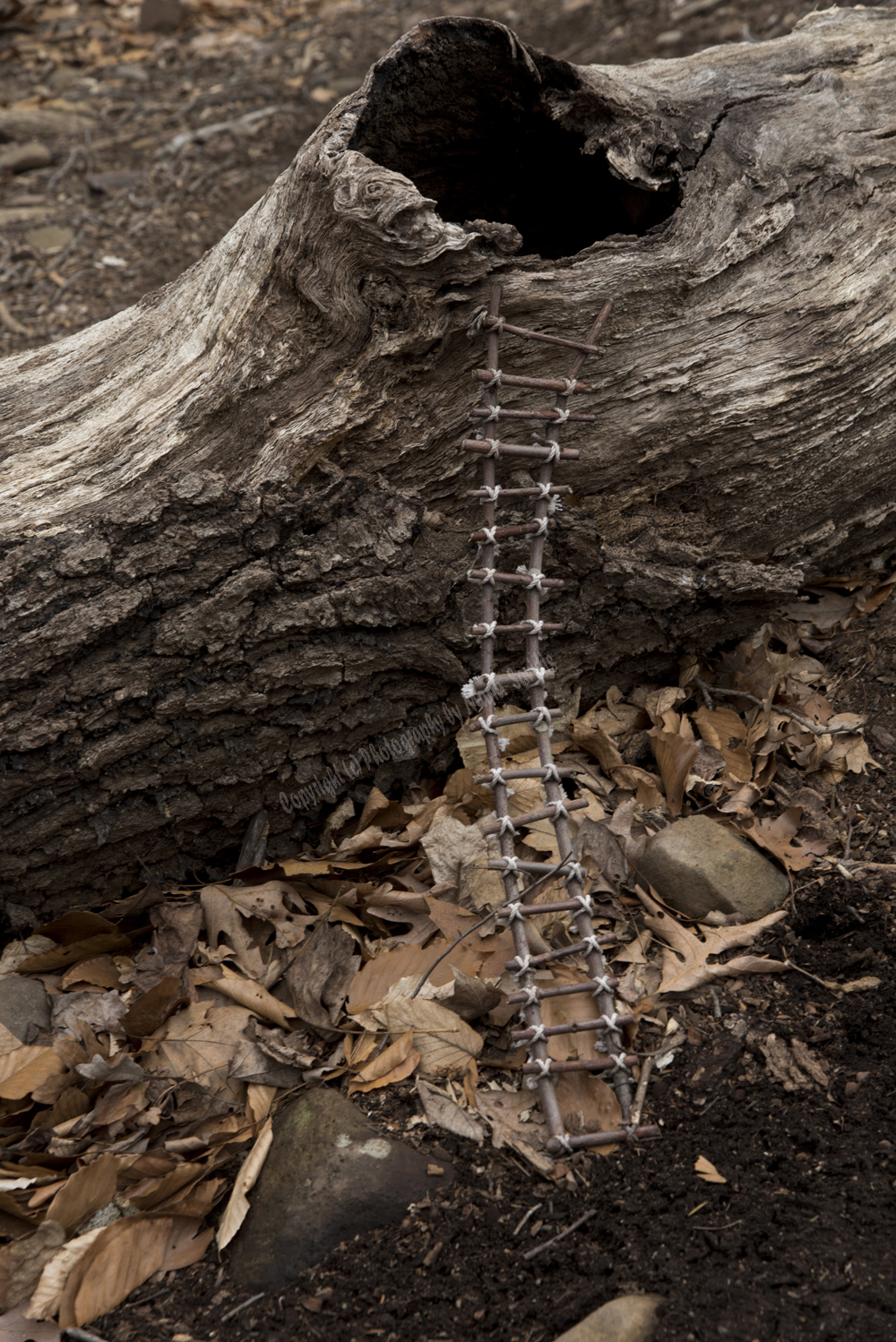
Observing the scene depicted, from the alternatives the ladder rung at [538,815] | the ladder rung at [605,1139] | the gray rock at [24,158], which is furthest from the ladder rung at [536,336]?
the gray rock at [24,158]

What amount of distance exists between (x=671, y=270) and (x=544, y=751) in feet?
4.58

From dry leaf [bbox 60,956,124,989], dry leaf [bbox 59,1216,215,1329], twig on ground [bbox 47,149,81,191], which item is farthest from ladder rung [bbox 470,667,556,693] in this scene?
twig on ground [bbox 47,149,81,191]

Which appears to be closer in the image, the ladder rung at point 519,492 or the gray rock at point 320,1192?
the gray rock at point 320,1192

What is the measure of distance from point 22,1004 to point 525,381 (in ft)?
6.81

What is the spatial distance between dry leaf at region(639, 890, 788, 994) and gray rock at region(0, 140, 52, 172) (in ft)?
22.4

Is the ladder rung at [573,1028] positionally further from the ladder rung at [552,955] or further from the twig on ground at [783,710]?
the twig on ground at [783,710]

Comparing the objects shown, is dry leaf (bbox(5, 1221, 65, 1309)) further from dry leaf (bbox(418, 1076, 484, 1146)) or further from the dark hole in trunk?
the dark hole in trunk

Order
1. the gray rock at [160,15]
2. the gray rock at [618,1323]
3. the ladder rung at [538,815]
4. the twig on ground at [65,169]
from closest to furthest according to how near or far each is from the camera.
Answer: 1. the gray rock at [618,1323]
2. the ladder rung at [538,815]
3. the twig on ground at [65,169]
4. the gray rock at [160,15]

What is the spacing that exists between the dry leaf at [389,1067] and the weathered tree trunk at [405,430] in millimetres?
841

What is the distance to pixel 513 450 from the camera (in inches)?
97.7

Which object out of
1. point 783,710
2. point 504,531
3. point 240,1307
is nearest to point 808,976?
point 783,710

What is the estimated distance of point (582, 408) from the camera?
2.67 meters

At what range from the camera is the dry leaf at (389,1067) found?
7.09 feet

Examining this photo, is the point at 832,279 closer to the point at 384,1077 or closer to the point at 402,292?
the point at 402,292
